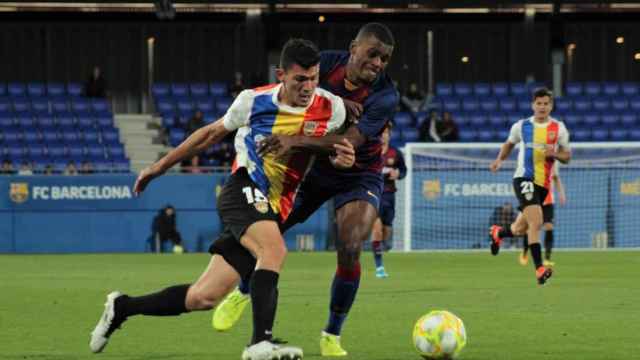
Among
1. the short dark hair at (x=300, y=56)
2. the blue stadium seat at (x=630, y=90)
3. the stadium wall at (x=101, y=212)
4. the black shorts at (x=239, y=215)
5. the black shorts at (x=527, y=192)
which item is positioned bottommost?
the stadium wall at (x=101, y=212)

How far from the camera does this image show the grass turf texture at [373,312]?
30.1 ft

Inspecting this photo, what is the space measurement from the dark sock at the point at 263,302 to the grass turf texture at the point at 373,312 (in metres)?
1.16

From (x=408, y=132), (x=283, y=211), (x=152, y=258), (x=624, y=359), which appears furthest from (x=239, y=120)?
(x=408, y=132)

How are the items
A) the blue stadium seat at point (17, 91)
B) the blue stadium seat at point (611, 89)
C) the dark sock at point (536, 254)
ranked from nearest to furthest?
the dark sock at point (536, 254)
the blue stadium seat at point (17, 91)
the blue stadium seat at point (611, 89)

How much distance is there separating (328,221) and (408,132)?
22.2ft

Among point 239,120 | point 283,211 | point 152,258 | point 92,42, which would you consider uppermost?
point 92,42

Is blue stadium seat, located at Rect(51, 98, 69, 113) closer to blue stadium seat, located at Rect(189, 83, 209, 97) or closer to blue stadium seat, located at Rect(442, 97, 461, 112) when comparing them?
blue stadium seat, located at Rect(189, 83, 209, 97)

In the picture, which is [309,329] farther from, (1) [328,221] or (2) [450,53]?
(2) [450,53]

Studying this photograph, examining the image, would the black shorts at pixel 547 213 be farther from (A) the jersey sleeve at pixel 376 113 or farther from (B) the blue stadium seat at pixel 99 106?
(B) the blue stadium seat at pixel 99 106

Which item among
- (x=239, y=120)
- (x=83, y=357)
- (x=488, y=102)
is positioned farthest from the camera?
(x=488, y=102)

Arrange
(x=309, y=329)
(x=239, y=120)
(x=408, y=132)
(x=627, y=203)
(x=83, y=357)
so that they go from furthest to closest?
(x=408, y=132) < (x=627, y=203) < (x=309, y=329) < (x=83, y=357) < (x=239, y=120)

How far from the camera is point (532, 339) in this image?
9.82 meters

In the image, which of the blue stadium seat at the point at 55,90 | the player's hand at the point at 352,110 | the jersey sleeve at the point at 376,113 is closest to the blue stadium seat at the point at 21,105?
the blue stadium seat at the point at 55,90

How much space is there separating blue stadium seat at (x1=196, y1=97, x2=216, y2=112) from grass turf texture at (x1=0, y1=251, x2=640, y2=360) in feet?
49.6
